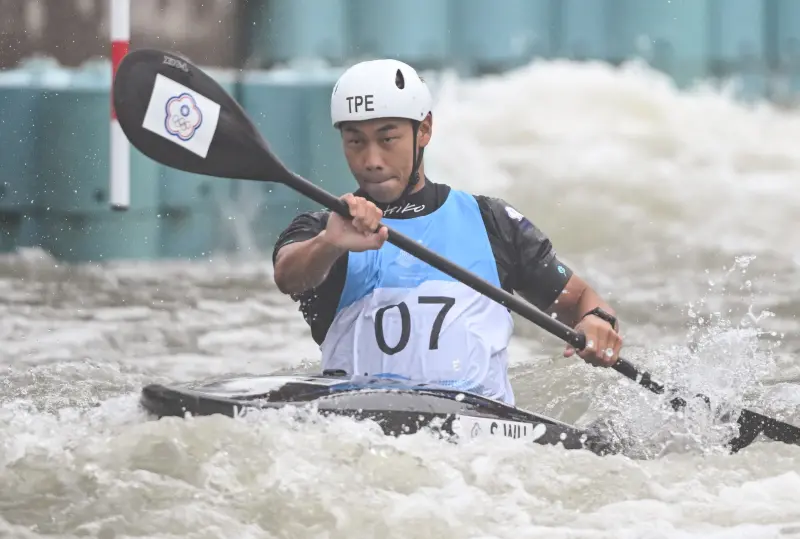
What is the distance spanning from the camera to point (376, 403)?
12.8 feet

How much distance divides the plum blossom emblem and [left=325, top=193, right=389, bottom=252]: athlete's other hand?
1.71 ft

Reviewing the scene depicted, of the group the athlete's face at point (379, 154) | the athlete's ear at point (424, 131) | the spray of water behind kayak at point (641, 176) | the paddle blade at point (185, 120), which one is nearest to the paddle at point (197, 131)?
the paddle blade at point (185, 120)

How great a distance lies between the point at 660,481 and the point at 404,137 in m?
1.16

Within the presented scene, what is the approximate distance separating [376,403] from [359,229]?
437mm

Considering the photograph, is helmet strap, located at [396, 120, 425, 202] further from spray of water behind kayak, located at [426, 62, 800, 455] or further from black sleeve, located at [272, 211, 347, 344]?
spray of water behind kayak, located at [426, 62, 800, 455]

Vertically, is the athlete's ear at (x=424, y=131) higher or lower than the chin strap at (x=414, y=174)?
higher

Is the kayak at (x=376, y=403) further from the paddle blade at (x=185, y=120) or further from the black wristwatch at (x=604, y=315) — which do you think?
the paddle blade at (x=185, y=120)

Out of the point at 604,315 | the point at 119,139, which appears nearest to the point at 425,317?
the point at 604,315

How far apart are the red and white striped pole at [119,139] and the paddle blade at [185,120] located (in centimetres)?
295

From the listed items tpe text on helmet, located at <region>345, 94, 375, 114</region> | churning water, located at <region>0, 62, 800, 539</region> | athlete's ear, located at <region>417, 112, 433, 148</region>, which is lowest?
churning water, located at <region>0, 62, 800, 539</region>

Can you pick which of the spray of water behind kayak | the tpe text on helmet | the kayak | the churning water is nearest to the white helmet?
the tpe text on helmet

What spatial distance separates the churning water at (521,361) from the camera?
3707 millimetres

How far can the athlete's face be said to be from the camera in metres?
4.26

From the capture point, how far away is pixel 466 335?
423cm
